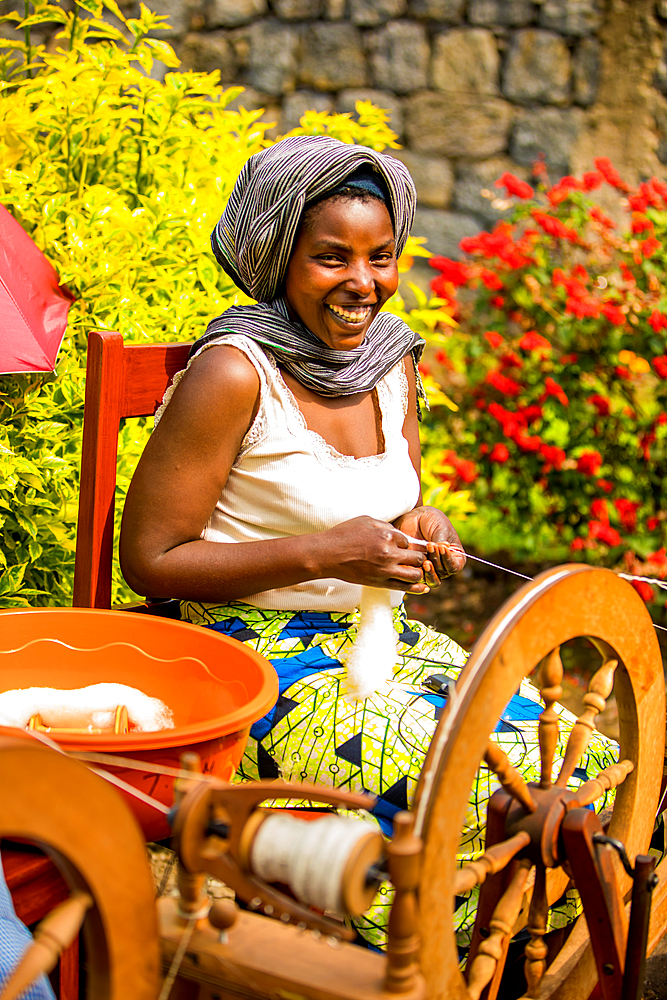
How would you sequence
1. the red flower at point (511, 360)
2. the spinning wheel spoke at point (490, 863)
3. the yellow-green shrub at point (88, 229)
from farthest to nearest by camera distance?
the red flower at point (511, 360) < the yellow-green shrub at point (88, 229) < the spinning wheel spoke at point (490, 863)

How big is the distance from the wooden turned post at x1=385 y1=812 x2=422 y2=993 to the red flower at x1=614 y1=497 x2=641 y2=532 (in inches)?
149

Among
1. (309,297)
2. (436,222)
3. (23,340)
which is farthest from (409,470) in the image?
(436,222)

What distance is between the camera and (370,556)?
68.4 inches

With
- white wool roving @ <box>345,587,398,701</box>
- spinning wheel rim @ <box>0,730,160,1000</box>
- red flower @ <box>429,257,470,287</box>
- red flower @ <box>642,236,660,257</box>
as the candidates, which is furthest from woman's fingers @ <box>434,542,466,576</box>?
red flower @ <box>642,236,660,257</box>

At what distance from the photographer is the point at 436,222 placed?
6.27 meters

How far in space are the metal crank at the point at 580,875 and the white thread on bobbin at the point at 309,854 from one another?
406 mm

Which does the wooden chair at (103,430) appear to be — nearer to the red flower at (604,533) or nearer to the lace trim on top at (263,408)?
the lace trim on top at (263,408)

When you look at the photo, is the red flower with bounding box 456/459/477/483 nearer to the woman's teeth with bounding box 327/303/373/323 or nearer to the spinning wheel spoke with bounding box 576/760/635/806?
the woman's teeth with bounding box 327/303/373/323

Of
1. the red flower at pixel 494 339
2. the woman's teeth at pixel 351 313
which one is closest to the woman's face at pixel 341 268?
the woman's teeth at pixel 351 313

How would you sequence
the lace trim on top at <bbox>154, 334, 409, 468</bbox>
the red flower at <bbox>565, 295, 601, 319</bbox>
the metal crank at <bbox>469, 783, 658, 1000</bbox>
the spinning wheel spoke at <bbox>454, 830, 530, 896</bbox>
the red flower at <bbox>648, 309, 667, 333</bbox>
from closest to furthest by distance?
the spinning wheel spoke at <bbox>454, 830, 530, 896</bbox> → the metal crank at <bbox>469, 783, 658, 1000</bbox> → the lace trim on top at <bbox>154, 334, 409, 468</bbox> → the red flower at <bbox>648, 309, 667, 333</bbox> → the red flower at <bbox>565, 295, 601, 319</bbox>

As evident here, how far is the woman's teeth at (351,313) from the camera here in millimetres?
1968

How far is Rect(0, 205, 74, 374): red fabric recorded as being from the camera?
1908mm

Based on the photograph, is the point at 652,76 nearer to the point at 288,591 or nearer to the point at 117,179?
the point at 117,179

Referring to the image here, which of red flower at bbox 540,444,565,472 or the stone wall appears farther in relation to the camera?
the stone wall
